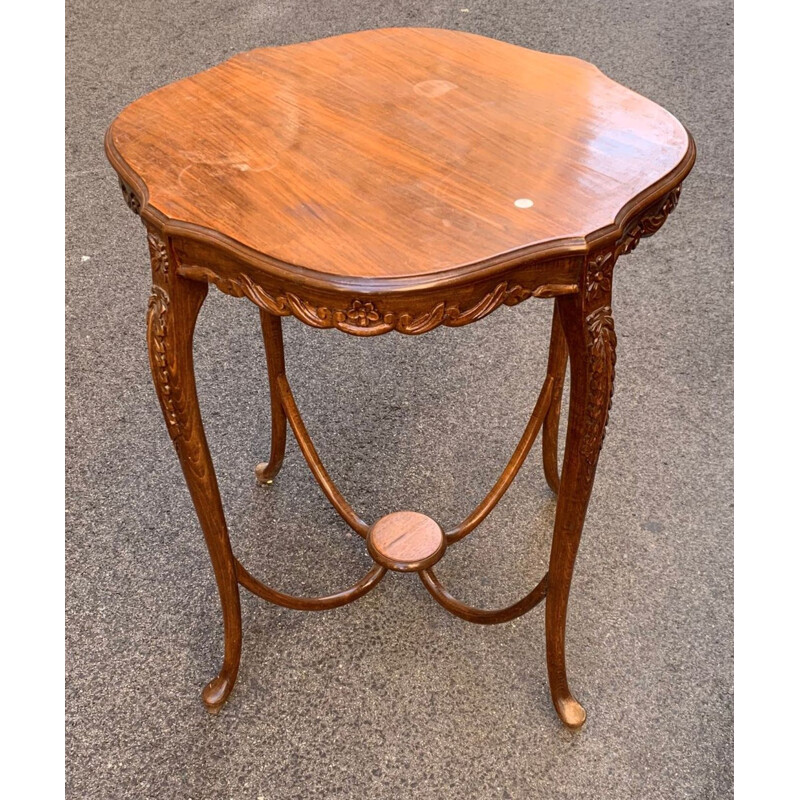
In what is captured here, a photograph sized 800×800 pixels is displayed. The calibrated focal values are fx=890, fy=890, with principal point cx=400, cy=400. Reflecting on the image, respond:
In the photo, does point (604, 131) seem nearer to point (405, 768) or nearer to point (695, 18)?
point (405, 768)

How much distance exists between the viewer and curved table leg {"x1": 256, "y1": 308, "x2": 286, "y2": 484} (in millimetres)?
1552

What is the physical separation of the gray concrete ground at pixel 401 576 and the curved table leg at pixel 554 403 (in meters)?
0.08

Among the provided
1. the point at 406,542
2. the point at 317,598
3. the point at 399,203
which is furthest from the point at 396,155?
the point at 317,598

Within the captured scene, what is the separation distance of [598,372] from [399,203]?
0.31m

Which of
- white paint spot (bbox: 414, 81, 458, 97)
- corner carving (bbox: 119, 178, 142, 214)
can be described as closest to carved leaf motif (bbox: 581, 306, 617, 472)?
white paint spot (bbox: 414, 81, 458, 97)

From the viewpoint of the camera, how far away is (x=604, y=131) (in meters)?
1.18

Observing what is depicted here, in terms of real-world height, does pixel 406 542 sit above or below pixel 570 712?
above

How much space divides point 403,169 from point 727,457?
3.62 feet

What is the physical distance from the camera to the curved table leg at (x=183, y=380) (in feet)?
3.58

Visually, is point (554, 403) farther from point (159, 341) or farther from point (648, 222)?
point (159, 341)

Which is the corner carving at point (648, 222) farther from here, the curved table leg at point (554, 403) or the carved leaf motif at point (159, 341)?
the carved leaf motif at point (159, 341)

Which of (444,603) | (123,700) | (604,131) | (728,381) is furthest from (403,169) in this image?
(728,381)

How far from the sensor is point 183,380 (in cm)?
114

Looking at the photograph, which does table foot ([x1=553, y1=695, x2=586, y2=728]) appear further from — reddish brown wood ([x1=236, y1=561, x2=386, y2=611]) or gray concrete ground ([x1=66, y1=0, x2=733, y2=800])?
reddish brown wood ([x1=236, y1=561, x2=386, y2=611])
